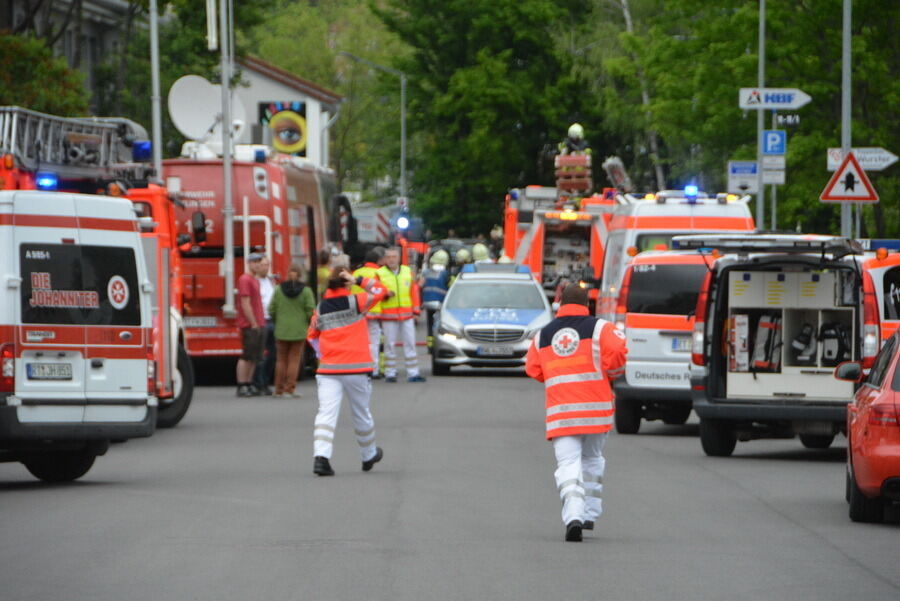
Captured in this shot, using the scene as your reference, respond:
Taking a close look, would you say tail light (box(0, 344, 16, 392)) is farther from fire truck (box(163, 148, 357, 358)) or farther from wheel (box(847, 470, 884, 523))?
fire truck (box(163, 148, 357, 358))

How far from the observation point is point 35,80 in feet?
114

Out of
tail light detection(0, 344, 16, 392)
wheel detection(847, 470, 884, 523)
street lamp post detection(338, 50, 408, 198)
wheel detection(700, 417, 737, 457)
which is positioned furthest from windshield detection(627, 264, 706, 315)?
street lamp post detection(338, 50, 408, 198)

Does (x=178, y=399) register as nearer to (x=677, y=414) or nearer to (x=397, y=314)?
(x=677, y=414)

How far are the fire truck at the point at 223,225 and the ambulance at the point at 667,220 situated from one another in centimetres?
456

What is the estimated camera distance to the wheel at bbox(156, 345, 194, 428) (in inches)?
818

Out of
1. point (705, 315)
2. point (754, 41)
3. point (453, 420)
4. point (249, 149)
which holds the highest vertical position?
point (754, 41)

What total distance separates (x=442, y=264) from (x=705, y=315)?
52.7 feet

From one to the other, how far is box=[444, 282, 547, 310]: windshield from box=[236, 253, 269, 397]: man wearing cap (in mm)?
5228

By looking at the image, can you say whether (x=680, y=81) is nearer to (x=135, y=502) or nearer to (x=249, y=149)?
(x=249, y=149)

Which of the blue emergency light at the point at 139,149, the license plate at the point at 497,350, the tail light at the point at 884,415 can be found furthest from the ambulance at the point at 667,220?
the tail light at the point at 884,415

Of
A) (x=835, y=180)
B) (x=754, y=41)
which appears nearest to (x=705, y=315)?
(x=835, y=180)

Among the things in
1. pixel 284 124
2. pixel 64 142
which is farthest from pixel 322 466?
pixel 284 124

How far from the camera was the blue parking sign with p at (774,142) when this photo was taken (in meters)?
33.4

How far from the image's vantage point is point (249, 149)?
94.3ft
